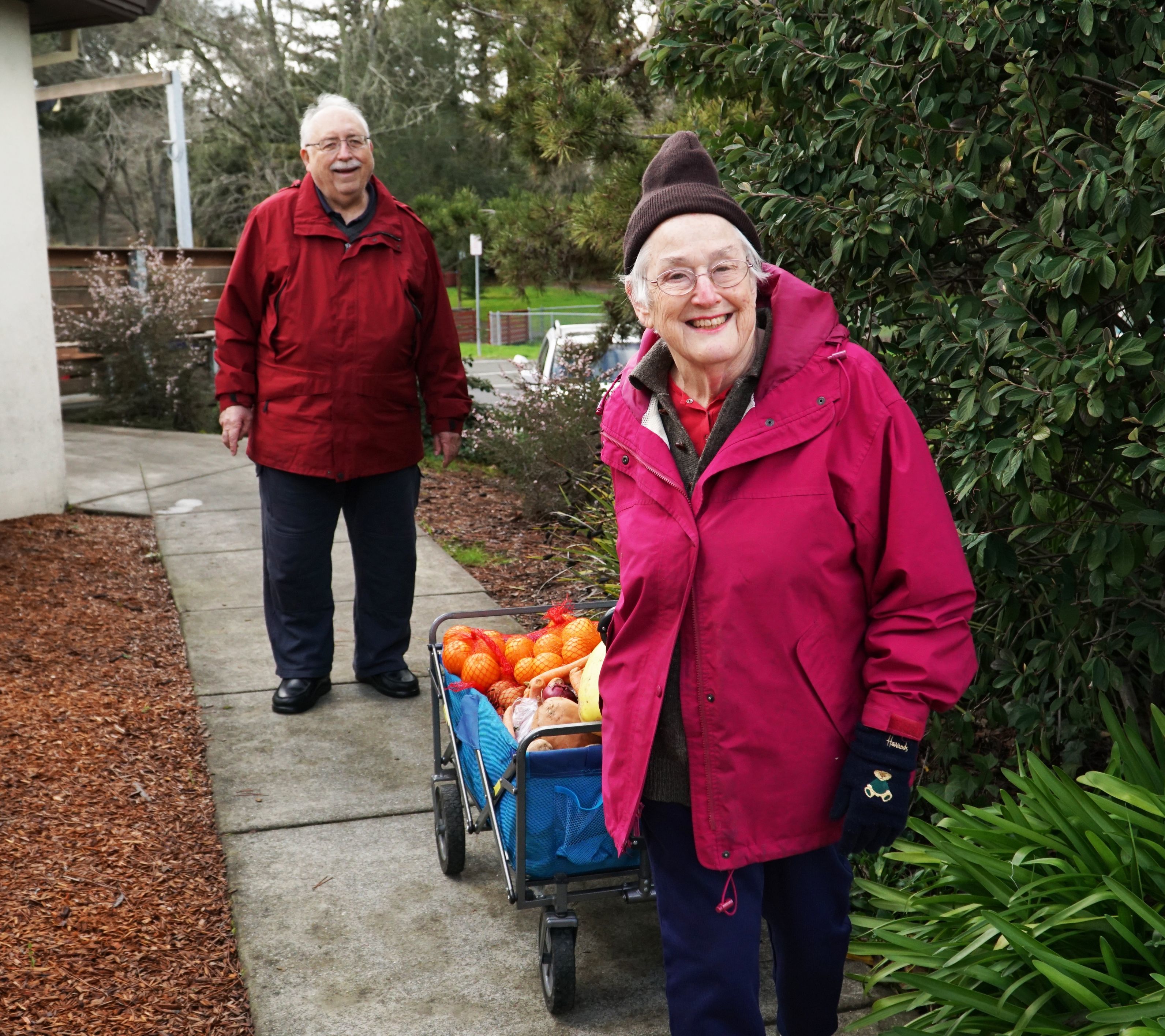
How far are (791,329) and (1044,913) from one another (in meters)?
1.29

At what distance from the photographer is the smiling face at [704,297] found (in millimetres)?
2330

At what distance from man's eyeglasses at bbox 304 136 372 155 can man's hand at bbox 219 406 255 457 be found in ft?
3.42

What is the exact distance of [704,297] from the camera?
7.59 feet

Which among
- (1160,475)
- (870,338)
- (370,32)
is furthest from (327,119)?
(370,32)

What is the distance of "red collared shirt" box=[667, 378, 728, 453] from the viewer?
2434mm

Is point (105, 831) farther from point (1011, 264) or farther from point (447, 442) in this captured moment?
point (1011, 264)

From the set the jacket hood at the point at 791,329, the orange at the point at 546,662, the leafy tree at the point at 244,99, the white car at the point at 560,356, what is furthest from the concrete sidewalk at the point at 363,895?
the leafy tree at the point at 244,99

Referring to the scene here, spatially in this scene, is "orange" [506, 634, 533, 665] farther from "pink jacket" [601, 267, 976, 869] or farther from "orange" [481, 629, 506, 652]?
"pink jacket" [601, 267, 976, 869]

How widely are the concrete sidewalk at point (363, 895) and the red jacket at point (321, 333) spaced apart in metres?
1.06

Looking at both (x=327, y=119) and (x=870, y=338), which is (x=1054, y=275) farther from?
(x=327, y=119)

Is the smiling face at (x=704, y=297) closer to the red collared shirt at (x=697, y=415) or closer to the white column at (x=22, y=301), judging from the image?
the red collared shirt at (x=697, y=415)

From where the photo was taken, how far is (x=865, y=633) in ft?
7.62

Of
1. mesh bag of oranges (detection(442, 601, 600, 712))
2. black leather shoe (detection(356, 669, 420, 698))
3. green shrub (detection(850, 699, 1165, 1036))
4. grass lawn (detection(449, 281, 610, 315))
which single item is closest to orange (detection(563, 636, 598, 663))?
mesh bag of oranges (detection(442, 601, 600, 712))

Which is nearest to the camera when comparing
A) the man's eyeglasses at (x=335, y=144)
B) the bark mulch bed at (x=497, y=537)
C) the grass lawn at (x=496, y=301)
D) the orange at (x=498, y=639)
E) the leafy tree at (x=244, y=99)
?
the orange at (x=498, y=639)
